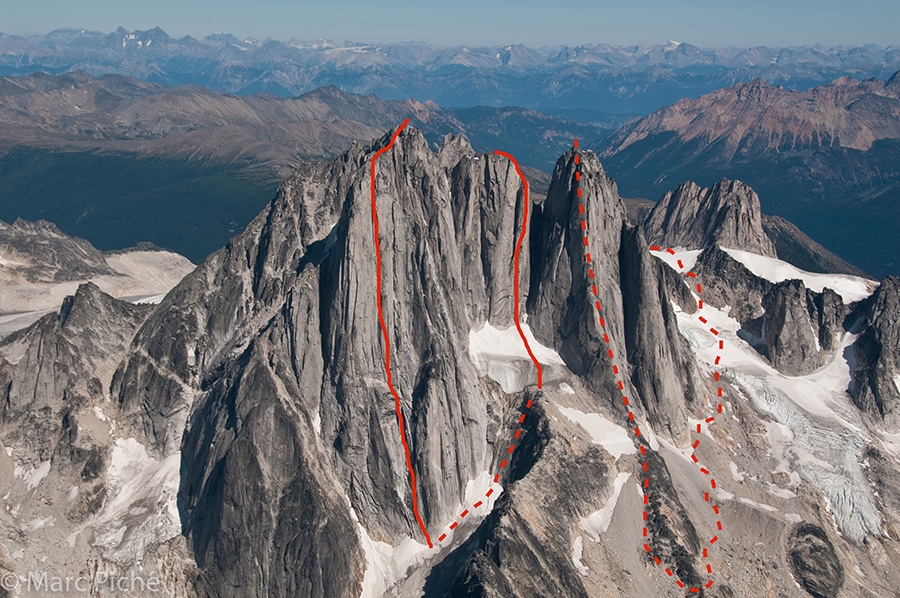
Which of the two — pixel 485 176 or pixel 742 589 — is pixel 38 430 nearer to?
pixel 485 176

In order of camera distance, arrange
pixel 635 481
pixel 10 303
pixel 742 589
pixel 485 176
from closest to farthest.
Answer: pixel 742 589 → pixel 635 481 → pixel 485 176 → pixel 10 303

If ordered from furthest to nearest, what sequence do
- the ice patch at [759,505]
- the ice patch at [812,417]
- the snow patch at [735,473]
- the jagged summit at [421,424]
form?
the snow patch at [735,473] < the ice patch at [812,417] < the ice patch at [759,505] < the jagged summit at [421,424]

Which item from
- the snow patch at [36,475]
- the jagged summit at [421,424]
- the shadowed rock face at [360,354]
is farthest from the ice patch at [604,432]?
the snow patch at [36,475]

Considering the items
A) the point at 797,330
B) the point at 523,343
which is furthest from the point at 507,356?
the point at 797,330

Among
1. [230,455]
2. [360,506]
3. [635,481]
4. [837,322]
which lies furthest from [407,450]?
[837,322]

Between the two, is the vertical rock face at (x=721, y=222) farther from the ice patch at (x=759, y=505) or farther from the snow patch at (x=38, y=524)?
the snow patch at (x=38, y=524)

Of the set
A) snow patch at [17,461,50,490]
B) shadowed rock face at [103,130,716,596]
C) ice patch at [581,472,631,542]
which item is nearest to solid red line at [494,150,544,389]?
shadowed rock face at [103,130,716,596]
